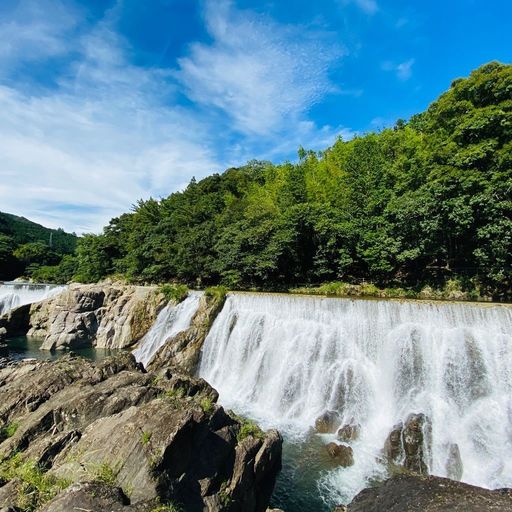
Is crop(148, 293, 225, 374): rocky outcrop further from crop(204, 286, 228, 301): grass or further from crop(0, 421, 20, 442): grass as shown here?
crop(0, 421, 20, 442): grass

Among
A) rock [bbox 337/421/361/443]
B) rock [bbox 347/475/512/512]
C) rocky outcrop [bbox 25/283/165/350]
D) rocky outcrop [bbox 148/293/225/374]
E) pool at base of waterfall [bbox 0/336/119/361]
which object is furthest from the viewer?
rocky outcrop [bbox 25/283/165/350]

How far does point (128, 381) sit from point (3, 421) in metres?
2.86

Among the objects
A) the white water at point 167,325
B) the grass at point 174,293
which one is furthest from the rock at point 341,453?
the grass at point 174,293

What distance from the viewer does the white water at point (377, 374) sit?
10.4 metres

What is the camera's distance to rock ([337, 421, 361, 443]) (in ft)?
39.0

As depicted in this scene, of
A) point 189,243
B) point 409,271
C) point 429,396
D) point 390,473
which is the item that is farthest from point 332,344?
point 189,243

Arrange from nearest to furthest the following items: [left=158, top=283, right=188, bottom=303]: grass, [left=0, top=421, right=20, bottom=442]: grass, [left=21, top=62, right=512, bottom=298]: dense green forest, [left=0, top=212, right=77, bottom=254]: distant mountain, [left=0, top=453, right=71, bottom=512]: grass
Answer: [left=0, top=453, right=71, bottom=512]: grass, [left=0, top=421, right=20, bottom=442]: grass, [left=21, top=62, right=512, bottom=298]: dense green forest, [left=158, top=283, right=188, bottom=303]: grass, [left=0, top=212, right=77, bottom=254]: distant mountain

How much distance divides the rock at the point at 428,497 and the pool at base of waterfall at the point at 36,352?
20.9m

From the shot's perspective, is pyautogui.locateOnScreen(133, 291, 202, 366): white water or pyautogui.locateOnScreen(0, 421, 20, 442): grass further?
pyautogui.locateOnScreen(133, 291, 202, 366): white water

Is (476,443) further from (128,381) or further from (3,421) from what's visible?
(3,421)

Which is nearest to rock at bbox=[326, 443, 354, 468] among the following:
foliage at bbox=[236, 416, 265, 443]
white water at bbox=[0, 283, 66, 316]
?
foliage at bbox=[236, 416, 265, 443]

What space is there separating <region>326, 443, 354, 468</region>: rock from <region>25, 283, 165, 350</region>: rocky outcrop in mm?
17148

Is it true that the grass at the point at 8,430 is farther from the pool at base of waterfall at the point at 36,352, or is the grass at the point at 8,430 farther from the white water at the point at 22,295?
the white water at the point at 22,295

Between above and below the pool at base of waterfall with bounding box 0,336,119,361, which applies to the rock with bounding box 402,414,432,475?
above
